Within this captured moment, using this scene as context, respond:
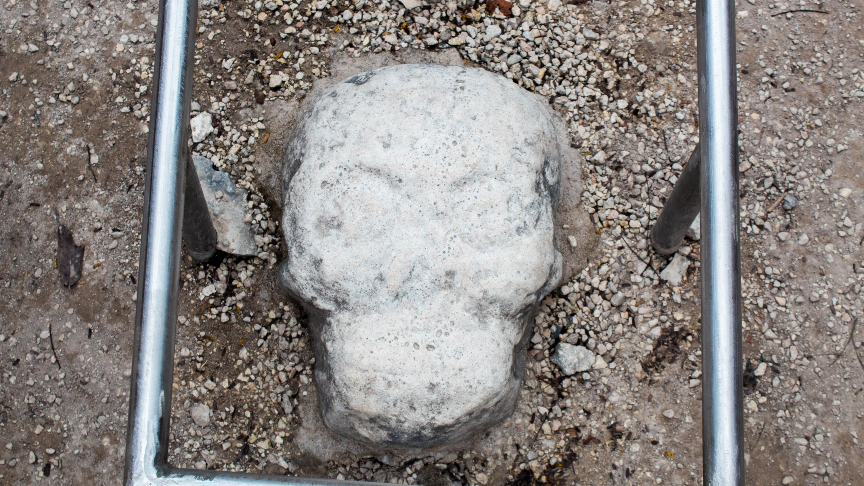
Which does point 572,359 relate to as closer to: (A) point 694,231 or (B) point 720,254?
(A) point 694,231

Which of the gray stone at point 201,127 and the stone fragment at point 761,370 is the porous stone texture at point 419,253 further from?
the stone fragment at point 761,370

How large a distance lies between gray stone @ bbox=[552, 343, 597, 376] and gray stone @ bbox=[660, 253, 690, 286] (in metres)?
0.52

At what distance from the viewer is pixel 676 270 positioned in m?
3.05

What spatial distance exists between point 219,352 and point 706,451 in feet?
7.19

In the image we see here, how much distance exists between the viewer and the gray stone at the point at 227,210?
9.98 ft

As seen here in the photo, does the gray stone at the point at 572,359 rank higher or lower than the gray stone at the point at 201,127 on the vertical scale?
lower

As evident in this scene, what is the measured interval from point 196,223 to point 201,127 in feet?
2.43

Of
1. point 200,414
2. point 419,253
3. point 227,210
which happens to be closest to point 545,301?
point 419,253

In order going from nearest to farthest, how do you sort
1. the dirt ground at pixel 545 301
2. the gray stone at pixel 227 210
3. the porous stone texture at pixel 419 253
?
1. the porous stone texture at pixel 419 253
2. the dirt ground at pixel 545 301
3. the gray stone at pixel 227 210

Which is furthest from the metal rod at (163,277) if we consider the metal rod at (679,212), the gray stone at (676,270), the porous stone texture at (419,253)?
the gray stone at (676,270)

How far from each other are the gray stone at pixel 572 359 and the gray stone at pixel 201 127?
1.98 meters

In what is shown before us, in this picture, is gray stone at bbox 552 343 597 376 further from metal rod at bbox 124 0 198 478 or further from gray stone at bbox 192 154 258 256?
metal rod at bbox 124 0 198 478

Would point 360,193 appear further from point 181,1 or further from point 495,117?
point 181,1

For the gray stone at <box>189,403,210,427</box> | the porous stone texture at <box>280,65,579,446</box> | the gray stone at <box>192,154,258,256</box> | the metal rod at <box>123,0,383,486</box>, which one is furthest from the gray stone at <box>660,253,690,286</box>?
the gray stone at <box>189,403,210,427</box>
